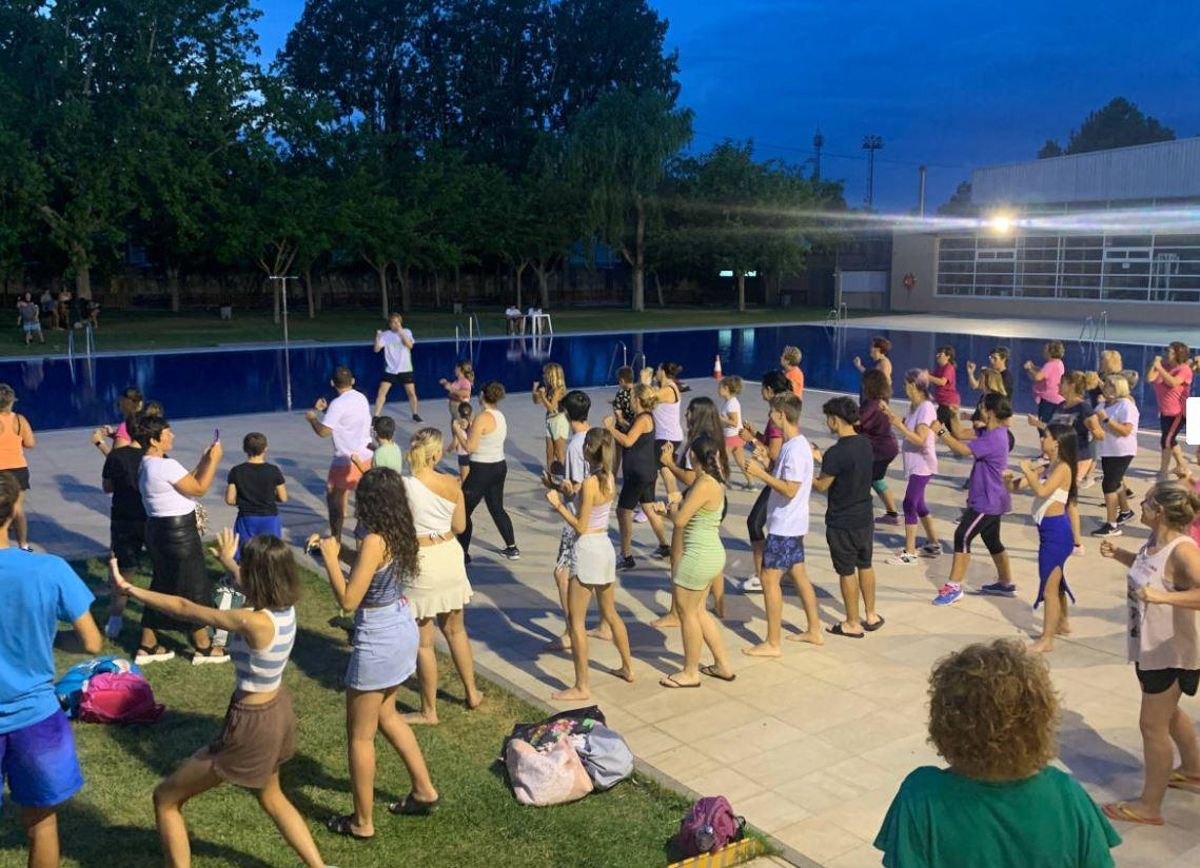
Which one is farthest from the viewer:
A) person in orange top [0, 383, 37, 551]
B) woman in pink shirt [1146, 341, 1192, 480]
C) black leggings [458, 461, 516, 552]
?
woman in pink shirt [1146, 341, 1192, 480]

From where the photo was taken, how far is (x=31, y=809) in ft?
13.5

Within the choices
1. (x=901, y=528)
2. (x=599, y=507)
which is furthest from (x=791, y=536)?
(x=901, y=528)

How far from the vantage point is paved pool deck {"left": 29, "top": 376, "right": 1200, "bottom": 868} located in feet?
17.7

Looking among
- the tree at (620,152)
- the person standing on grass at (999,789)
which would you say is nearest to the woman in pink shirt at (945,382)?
the person standing on grass at (999,789)

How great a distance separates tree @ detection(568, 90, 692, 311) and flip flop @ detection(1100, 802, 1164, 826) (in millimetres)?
44487

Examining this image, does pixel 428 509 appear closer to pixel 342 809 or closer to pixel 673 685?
pixel 342 809

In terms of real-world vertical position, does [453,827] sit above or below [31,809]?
below

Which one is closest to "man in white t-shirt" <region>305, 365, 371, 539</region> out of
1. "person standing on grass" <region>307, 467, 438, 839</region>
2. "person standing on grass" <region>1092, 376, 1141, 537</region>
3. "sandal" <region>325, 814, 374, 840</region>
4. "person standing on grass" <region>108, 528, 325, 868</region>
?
"person standing on grass" <region>307, 467, 438, 839</region>

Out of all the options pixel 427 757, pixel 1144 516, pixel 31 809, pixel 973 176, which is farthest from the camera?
pixel 973 176

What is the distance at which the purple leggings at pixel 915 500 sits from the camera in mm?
9523

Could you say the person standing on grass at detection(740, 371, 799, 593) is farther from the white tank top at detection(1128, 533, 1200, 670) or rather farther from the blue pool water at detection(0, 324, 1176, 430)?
the blue pool water at detection(0, 324, 1176, 430)

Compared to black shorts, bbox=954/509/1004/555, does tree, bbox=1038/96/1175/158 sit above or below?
above

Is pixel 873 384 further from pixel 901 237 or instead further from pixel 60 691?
pixel 901 237

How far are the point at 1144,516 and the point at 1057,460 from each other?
2.44 m
